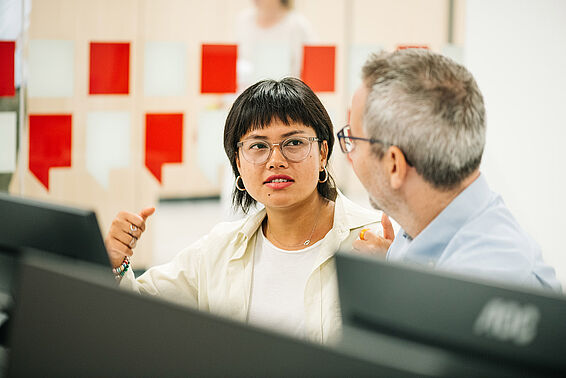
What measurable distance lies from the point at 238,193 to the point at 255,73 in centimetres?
212

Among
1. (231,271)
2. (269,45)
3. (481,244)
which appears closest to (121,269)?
(231,271)

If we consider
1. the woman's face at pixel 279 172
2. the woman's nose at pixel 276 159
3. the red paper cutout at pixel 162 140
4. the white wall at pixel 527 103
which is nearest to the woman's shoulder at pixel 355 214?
the woman's face at pixel 279 172

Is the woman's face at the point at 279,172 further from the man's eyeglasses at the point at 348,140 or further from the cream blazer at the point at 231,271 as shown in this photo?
the man's eyeglasses at the point at 348,140

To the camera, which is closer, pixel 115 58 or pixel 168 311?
pixel 168 311

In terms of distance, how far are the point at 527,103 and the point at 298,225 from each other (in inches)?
102

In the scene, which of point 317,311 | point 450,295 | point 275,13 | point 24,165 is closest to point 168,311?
point 450,295

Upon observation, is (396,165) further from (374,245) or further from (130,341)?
(130,341)

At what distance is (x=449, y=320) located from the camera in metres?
0.79

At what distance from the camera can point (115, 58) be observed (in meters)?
3.85

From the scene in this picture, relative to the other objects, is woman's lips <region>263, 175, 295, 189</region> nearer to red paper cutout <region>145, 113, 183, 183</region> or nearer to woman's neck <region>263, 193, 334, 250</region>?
woman's neck <region>263, 193, 334, 250</region>

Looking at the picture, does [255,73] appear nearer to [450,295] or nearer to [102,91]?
[102,91]

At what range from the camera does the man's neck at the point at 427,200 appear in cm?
140

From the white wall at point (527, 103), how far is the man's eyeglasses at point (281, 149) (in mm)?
2538

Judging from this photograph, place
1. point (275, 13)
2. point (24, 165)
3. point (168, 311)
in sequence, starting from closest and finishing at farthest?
point (168, 311)
point (24, 165)
point (275, 13)
